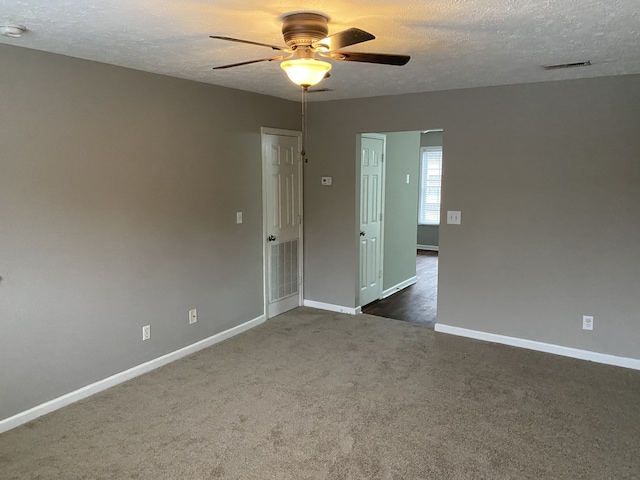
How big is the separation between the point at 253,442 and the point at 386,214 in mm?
3636

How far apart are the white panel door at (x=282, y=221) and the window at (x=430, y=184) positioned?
4.95 metres

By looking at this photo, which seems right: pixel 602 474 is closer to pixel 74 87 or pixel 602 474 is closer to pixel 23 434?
pixel 23 434

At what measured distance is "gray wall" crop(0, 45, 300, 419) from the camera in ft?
9.25

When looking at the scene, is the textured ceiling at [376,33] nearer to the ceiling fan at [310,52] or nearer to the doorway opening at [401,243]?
the ceiling fan at [310,52]

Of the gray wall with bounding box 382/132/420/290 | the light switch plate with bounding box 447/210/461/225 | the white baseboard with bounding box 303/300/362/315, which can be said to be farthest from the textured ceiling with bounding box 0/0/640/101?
the white baseboard with bounding box 303/300/362/315

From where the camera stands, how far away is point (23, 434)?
280cm

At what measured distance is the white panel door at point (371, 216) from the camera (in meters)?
5.20

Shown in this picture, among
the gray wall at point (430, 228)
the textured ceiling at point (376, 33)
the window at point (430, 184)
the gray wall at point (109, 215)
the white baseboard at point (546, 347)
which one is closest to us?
the textured ceiling at point (376, 33)

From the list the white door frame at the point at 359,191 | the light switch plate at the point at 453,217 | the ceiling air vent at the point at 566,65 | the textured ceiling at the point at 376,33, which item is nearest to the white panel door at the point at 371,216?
the white door frame at the point at 359,191

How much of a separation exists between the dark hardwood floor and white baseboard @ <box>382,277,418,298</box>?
0.16ft

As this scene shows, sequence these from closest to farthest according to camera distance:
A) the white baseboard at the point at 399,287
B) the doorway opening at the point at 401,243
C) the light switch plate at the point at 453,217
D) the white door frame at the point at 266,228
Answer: the light switch plate at the point at 453,217
the white door frame at the point at 266,228
the doorway opening at the point at 401,243
the white baseboard at the point at 399,287

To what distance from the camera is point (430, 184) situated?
950 cm

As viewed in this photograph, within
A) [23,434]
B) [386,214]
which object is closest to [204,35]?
[23,434]

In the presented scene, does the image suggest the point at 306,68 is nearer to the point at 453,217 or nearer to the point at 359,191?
the point at 453,217
